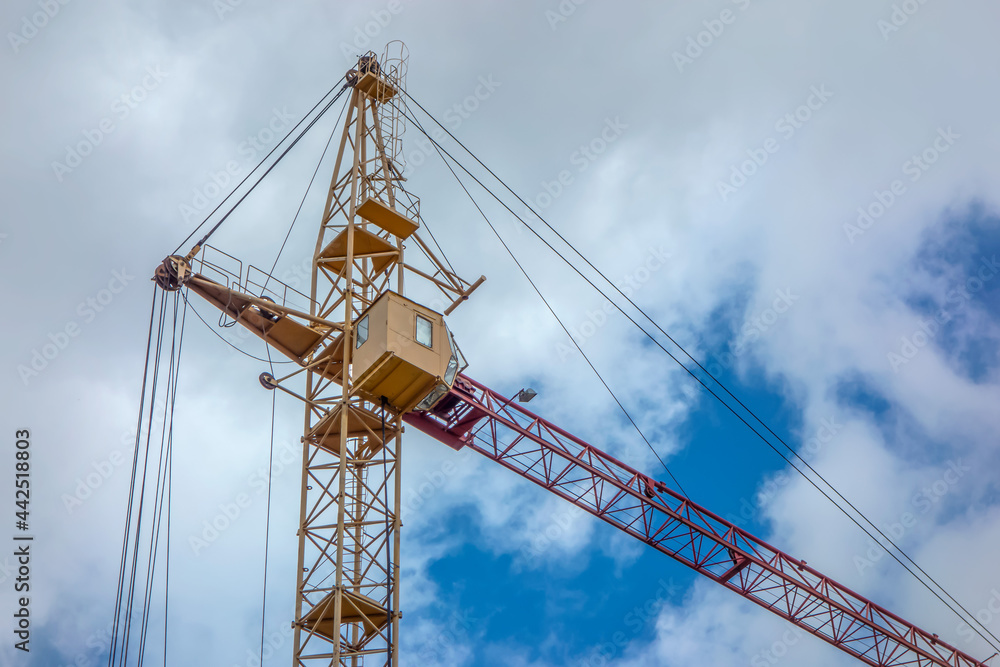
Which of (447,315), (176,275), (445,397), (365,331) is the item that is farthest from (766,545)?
(176,275)

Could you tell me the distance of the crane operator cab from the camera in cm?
3102

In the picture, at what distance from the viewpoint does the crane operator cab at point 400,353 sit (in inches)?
1221

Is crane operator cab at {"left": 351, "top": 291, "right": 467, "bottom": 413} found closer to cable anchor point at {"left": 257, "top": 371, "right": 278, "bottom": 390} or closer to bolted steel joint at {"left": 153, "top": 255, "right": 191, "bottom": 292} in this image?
cable anchor point at {"left": 257, "top": 371, "right": 278, "bottom": 390}

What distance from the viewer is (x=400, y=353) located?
3102cm

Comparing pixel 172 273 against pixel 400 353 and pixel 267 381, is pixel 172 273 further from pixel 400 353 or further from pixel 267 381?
pixel 400 353

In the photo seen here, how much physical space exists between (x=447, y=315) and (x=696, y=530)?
661 inches

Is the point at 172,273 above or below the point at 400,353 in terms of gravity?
above

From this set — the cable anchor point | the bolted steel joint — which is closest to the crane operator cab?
the cable anchor point

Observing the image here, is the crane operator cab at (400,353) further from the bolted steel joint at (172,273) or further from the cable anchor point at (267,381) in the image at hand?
the bolted steel joint at (172,273)

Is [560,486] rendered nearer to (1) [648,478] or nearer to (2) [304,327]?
(1) [648,478]

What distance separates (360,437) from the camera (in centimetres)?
3262

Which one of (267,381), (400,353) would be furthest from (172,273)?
(400,353)

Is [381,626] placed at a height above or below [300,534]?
below

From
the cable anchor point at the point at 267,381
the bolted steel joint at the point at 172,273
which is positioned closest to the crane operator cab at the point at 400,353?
the cable anchor point at the point at 267,381
